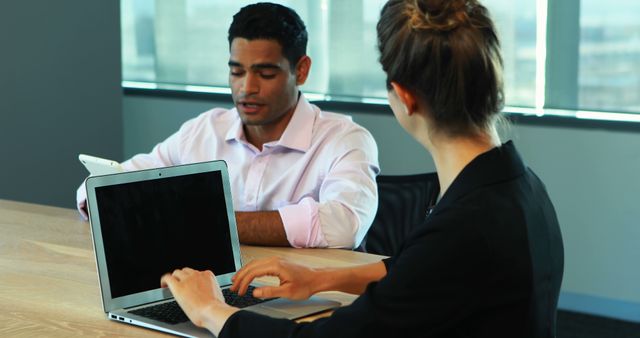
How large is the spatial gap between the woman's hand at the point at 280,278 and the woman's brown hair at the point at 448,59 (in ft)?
1.78

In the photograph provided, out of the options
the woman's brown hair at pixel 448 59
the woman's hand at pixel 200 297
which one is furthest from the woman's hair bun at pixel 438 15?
the woman's hand at pixel 200 297

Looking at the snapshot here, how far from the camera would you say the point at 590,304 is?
4457 millimetres

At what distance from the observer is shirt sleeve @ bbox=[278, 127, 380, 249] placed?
2592 millimetres

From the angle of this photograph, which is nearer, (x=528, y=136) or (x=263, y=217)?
(x=263, y=217)

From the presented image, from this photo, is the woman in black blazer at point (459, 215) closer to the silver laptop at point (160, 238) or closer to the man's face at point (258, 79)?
the silver laptop at point (160, 238)

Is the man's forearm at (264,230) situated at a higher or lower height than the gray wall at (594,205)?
higher

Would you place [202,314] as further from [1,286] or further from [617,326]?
[617,326]

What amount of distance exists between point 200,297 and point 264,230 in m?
0.73

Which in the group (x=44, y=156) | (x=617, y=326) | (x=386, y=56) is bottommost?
(x=617, y=326)

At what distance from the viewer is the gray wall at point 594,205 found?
4246 mm

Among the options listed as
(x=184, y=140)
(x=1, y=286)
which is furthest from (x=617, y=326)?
(x=1, y=286)

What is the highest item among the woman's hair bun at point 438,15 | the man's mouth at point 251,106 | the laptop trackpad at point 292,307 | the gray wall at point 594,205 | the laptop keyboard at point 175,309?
the woman's hair bun at point 438,15

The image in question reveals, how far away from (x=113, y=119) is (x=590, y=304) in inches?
93.3

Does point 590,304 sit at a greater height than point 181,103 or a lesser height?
lesser
